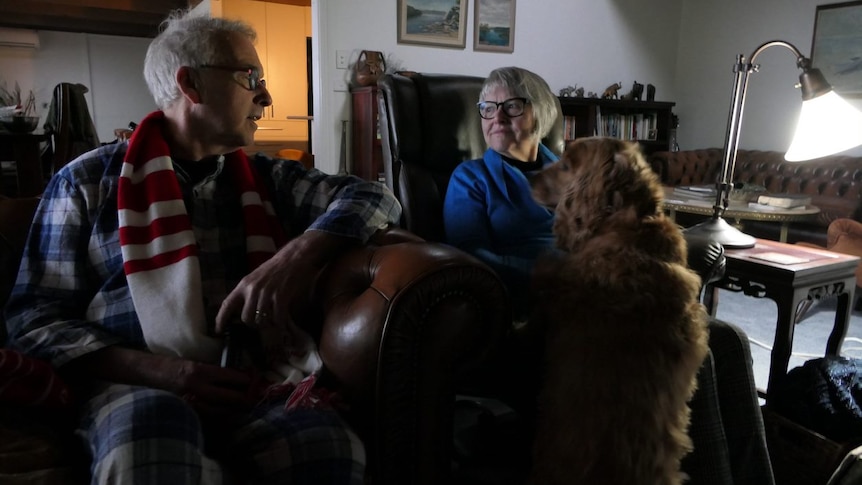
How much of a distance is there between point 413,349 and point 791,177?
4.12 meters

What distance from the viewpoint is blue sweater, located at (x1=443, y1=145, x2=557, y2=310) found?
1.50 m

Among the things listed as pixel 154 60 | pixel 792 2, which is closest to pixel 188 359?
pixel 154 60

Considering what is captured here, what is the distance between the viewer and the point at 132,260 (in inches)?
42.0

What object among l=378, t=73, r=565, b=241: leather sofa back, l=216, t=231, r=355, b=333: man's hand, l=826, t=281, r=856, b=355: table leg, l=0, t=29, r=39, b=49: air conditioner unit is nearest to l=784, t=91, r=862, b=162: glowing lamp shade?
l=826, t=281, r=856, b=355: table leg

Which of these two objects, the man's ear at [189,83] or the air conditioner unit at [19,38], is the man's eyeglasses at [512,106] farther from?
the air conditioner unit at [19,38]

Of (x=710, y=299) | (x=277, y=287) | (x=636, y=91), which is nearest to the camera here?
(x=277, y=287)

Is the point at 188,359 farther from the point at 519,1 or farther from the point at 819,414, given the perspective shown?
the point at 519,1

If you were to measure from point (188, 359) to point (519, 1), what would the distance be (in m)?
3.84

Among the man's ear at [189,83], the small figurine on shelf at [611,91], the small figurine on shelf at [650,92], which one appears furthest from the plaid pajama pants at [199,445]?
the small figurine on shelf at [650,92]

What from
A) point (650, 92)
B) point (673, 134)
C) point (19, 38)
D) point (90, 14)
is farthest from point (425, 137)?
point (19, 38)

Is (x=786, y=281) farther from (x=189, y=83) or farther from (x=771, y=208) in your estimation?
(x=189, y=83)

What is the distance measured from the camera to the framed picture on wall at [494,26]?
13.1 feet

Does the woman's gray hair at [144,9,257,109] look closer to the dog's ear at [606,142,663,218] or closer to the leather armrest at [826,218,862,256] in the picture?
the dog's ear at [606,142,663,218]

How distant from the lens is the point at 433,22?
385 cm
